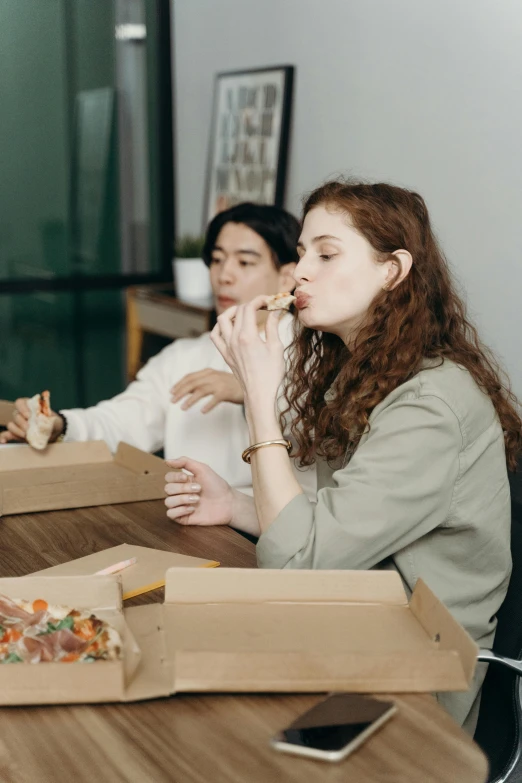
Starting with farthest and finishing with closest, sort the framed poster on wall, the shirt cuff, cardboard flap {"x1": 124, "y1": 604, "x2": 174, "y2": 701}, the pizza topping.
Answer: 1. the framed poster on wall
2. the pizza topping
3. the shirt cuff
4. cardboard flap {"x1": 124, "y1": 604, "x2": 174, "y2": 701}

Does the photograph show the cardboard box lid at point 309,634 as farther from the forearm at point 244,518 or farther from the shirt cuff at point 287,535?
the forearm at point 244,518

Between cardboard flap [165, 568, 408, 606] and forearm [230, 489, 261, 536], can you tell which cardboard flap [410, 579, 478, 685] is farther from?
forearm [230, 489, 261, 536]

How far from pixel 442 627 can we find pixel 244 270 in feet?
5.08

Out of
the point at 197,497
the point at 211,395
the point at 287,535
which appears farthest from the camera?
the point at 211,395

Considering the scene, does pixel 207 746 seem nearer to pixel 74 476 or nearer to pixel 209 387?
pixel 74 476

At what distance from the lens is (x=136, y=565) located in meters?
1.30

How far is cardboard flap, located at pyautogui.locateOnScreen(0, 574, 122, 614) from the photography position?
104 cm

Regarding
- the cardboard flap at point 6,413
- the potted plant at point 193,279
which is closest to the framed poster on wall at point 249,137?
the potted plant at point 193,279

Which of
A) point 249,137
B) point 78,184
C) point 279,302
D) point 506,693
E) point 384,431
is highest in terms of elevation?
point 249,137

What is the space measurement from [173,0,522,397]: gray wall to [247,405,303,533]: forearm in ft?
3.92

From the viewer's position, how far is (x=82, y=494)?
1600mm

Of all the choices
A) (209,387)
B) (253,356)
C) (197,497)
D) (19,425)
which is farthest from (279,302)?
(19,425)

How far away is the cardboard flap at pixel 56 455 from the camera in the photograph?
169cm

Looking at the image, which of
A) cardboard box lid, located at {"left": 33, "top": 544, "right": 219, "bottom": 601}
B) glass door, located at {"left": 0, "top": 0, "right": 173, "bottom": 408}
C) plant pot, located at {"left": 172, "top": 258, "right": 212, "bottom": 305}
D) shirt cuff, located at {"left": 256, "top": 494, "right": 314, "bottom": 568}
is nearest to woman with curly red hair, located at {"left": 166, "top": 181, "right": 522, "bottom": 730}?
shirt cuff, located at {"left": 256, "top": 494, "right": 314, "bottom": 568}
